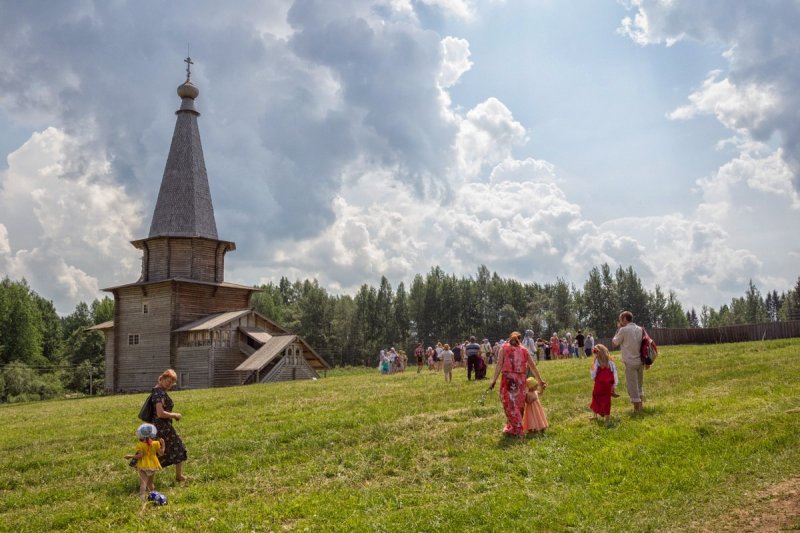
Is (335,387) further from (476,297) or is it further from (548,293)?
(548,293)

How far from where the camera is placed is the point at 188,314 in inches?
1970

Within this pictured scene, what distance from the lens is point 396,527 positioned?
326 inches

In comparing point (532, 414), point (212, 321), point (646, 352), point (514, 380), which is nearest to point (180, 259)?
point (212, 321)

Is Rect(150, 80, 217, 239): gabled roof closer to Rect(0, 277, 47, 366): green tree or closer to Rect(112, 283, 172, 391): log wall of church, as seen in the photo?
Rect(112, 283, 172, 391): log wall of church

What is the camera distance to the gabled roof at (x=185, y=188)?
52.0m

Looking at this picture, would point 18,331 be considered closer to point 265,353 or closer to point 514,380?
point 265,353

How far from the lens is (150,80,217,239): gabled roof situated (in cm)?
5197

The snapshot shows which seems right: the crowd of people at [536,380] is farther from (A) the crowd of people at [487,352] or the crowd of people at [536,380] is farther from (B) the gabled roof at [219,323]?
(B) the gabled roof at [219,323]

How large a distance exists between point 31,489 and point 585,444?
10296 mm

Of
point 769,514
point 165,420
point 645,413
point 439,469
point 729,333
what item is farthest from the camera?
point 729,333

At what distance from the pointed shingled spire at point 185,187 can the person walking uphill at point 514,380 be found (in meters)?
42.8

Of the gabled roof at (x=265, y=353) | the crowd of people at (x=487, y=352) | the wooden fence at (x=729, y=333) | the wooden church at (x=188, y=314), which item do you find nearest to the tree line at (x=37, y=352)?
the wooden church at (x=188, y=314)

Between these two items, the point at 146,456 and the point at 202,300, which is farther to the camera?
the point at 202,300

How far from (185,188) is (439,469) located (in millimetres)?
47716
